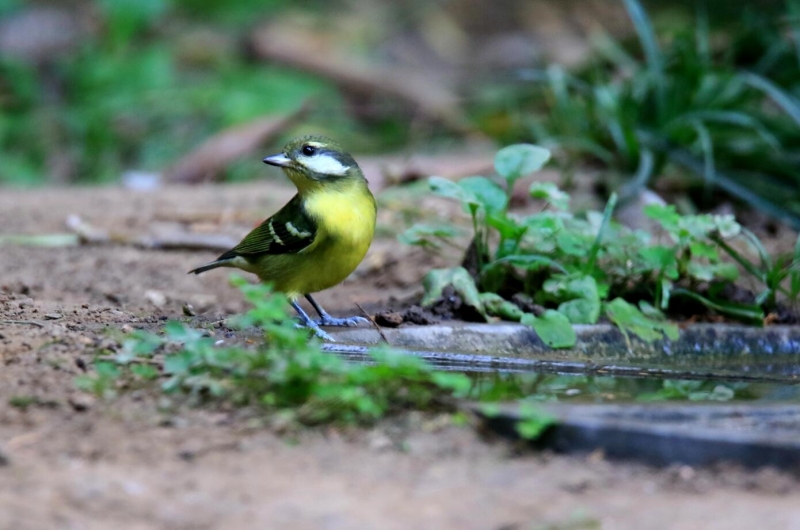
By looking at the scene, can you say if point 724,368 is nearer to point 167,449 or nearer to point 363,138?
point 167,449

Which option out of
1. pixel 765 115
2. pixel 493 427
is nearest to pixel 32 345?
pixel 493 427

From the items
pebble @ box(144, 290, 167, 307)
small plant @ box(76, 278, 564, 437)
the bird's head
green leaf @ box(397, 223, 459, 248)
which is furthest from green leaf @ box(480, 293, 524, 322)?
pebble @ box(144, 290, 167, 307)

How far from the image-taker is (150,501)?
7.72 ft

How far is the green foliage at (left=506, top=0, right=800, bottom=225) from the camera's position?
20.8 ft

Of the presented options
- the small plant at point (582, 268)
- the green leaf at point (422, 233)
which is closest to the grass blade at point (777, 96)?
the small plant at point (582, 268)

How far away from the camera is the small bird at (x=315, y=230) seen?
3971 mm

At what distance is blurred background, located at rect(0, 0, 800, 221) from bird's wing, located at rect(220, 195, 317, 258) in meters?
2.49

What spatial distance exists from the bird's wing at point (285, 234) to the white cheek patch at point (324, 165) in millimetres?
144

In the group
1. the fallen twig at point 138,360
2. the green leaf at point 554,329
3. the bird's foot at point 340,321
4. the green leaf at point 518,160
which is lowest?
the fallen twig at point 138,360

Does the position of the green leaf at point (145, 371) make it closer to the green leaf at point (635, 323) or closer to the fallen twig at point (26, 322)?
the fallen twig at point (26, 322)

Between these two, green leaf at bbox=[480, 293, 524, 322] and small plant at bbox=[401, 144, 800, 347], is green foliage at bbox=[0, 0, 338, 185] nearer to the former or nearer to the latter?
small plant at bbox=[401, 144, 800, 347]

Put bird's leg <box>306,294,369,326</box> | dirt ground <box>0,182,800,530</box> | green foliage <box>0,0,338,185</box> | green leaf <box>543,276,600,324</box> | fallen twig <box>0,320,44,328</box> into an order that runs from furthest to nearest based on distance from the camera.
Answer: green foliage <box>0,0,338,185</box> < bird's leg <box>306,294,369,326</box> < green leaf <box>543,276,600,324</box> < fallen twig <box>0,320,44,328</box> < dirt ground <box>0,182,800,530</box>

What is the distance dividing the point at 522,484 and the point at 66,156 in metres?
9.19

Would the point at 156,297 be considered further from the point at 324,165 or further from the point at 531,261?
the point at 531,261
